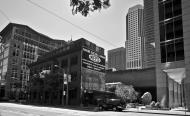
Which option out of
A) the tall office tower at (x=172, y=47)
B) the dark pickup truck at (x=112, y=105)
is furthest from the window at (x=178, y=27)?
the dark pickup truck at (x=112, y=105)

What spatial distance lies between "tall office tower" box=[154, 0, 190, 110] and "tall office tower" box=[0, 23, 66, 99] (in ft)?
225

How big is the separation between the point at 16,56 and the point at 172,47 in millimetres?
77476

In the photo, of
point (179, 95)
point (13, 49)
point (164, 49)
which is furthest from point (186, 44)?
point (13, 49)

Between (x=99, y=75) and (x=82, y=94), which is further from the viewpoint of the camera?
(x=99, y=75)

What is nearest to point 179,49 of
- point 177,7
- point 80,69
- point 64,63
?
point 177,7

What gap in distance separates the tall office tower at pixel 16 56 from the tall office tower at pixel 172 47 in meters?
68.6

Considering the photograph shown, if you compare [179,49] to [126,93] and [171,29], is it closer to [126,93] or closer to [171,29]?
[171,29]

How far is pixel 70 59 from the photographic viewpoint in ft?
166

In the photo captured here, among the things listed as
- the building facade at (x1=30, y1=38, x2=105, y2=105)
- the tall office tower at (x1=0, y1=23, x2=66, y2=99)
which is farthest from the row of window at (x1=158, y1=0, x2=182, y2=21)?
the tall office tower at (x1=0, y1=23, x2=66, y2=99)

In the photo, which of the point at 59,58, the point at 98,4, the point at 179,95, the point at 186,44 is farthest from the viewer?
the point at 59,58

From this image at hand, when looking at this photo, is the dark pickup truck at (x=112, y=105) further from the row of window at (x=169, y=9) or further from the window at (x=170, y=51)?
the row of window at (x=169, y=9)

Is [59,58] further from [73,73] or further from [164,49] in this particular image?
[164,49]

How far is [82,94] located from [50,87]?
10.2 m

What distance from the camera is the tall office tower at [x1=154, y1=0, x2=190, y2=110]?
3506 cm
